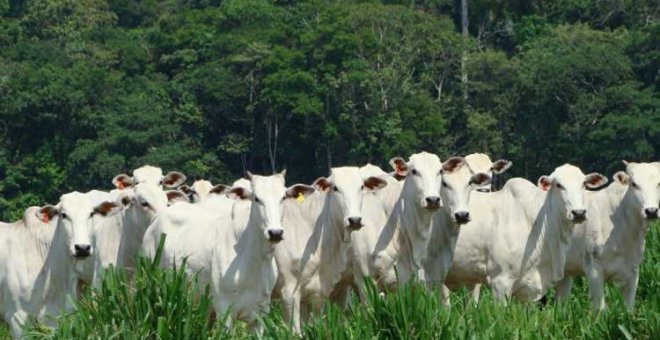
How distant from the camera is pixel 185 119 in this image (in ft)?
249

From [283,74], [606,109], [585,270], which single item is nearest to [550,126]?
[606,109]

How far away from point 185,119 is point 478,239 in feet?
176

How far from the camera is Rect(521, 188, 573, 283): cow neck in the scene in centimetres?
2238

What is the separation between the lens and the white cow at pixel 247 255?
19.7 m

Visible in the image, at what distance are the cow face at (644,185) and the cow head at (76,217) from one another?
16.9 ft

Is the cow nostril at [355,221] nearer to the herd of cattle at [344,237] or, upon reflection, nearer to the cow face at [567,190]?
the herd of cattle at [344,237]

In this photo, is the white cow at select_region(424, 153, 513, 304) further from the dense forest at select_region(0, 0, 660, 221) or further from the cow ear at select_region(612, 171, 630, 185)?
the dense forest at select_region(0, 0, 660, 221)

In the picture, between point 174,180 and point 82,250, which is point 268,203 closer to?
point 82,250

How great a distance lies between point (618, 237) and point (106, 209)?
509 cm

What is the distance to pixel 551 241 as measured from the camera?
22.5 meters

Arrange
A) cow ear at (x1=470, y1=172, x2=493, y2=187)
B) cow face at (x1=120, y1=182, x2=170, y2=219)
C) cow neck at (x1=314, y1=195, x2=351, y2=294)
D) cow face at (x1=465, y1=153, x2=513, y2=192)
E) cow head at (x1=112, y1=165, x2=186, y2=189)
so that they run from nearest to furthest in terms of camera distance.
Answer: cow neck at (x1=314, y1=195, x2=351, y2=294) < cow face at (x1=120, y1=182, x2=170, y2=219) < cow ear at (x1=470, y1=172, x2=493, y2=187) < cow face at (x1=465, y1=153, x2=513, y2=192) < cow head at (x1=112, y1=165, x2=186, y2=189)

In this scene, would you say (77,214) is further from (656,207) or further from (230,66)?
(230,66)

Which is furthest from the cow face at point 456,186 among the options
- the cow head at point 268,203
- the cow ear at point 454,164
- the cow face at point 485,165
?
the cow head at point 268,203

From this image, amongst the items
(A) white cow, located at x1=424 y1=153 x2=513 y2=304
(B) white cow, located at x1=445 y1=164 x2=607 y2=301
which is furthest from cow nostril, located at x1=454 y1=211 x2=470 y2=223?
(B) white cow, located at x1=445 y1=164 x2=607 y2=301
